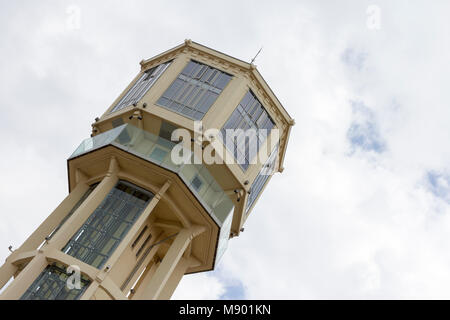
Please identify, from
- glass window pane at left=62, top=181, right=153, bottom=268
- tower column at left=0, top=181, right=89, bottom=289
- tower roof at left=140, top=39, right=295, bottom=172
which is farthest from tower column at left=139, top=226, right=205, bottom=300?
tower roof at left=140, top=39, right=295, bottom=172

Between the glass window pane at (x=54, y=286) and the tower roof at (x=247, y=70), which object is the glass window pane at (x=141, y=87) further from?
the glass window pane at (x=54, y=286)

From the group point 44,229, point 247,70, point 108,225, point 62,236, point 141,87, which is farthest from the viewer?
point 141,87

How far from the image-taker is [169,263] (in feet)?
60.4

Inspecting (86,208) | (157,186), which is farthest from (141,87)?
(86,208)

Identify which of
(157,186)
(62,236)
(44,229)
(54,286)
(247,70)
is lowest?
(54,286)

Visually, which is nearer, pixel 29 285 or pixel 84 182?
pixel 29 285

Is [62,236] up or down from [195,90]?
down

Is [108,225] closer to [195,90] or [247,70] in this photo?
[195,90]

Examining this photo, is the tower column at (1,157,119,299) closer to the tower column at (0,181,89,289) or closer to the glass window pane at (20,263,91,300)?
the tower column at (0,181,89,289)
